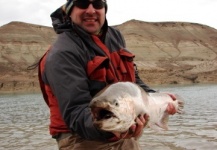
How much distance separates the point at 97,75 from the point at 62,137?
0.70m

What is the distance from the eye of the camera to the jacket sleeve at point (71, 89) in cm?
296

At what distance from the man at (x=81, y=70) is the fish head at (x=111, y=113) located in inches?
9.7

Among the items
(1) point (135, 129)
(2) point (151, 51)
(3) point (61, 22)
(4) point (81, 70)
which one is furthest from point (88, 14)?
(2) point (151, 51)

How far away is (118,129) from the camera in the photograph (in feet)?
7.82

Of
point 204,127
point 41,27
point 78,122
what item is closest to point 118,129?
point 78,122

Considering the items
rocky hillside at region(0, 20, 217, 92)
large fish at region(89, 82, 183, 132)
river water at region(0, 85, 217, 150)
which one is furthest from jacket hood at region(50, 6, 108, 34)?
rocky hillside at region(0, 20, 217, 92)

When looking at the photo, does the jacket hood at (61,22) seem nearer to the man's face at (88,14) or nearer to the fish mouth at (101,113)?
the man's face at (88,14)

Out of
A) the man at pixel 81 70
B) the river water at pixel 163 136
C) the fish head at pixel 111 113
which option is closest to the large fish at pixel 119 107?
the fish head at pixel 111 113

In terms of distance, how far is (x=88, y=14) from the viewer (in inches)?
143

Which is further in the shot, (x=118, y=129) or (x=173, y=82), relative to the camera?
(x=173, y=82)

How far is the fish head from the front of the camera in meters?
2.34

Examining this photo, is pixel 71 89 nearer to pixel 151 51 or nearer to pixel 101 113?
pixel 101 113

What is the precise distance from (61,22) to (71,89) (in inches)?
41.1

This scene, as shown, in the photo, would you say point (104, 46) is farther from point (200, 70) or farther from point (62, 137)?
point (200, 70)
